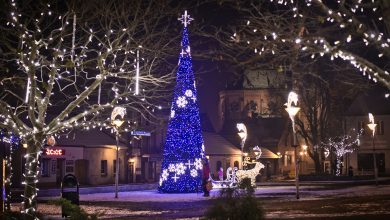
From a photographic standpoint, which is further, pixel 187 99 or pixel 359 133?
pixel 359 133

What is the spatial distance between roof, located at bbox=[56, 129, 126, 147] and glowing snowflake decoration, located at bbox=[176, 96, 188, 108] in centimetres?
2100

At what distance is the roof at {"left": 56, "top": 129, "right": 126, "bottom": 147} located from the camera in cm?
5266

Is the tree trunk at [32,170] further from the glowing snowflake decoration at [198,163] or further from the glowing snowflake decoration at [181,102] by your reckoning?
the glowing snowflake decoration at [181,102]

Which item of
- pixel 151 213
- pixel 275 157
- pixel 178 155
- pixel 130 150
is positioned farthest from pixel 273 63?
pixel 275 157

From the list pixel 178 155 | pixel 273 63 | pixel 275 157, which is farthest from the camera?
pixel 275 157

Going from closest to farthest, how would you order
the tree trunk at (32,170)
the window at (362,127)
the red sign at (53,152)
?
the tree trunk at (32,170) → the red sign at (53,152) → the window at (362,127)

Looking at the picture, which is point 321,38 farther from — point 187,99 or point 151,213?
point 187,99

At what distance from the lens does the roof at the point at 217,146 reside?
71.7 m

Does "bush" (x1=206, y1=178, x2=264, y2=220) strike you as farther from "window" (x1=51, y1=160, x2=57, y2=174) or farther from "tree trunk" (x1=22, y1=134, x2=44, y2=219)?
"window" (x1=51, y1=160, x2=57, y2=174)

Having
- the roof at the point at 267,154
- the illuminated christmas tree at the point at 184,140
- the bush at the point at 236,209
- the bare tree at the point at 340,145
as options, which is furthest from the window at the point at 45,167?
the bush at the point at 236,209

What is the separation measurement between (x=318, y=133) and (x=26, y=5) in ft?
161

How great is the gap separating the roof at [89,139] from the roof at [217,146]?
15.4 m

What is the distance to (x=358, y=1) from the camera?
37.5 feet

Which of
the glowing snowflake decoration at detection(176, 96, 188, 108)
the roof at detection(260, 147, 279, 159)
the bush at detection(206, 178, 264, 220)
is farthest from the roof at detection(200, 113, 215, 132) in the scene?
the bush at detection(206, 178, 264, 220)
